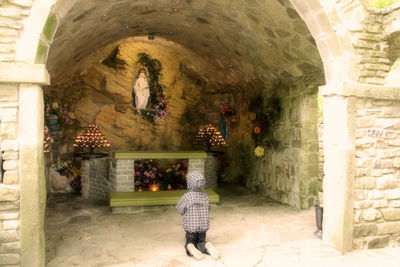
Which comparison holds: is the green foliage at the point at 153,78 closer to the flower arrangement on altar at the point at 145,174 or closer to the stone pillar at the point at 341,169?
the flower arrangement on altar at the point at 145,174

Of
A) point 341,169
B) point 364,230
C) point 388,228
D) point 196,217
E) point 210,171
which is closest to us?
point 196,217

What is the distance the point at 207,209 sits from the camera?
4273 millimetres

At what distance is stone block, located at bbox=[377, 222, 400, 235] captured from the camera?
175 inches

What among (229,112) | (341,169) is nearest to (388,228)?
(341,169)

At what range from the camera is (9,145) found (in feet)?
10.7

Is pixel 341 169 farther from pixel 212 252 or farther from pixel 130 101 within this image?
pixel 130 101

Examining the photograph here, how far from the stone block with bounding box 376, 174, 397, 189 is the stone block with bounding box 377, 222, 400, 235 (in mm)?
523

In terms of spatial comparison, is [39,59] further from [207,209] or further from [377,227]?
[377,227]

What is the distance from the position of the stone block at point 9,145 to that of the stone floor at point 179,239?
155 centimetres

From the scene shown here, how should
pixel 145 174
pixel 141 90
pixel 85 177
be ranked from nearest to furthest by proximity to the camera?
pixel 85 177 < pixel 145 174 < pixel 141 90

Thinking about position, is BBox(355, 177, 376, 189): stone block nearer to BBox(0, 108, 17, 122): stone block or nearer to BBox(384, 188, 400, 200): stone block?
BBox(384, 188, 400, 200): stone block

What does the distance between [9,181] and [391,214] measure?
4.83m

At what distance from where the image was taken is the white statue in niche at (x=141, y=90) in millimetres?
9359

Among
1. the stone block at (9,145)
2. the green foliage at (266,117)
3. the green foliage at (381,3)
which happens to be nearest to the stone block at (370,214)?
the green foliage at (381,3)
